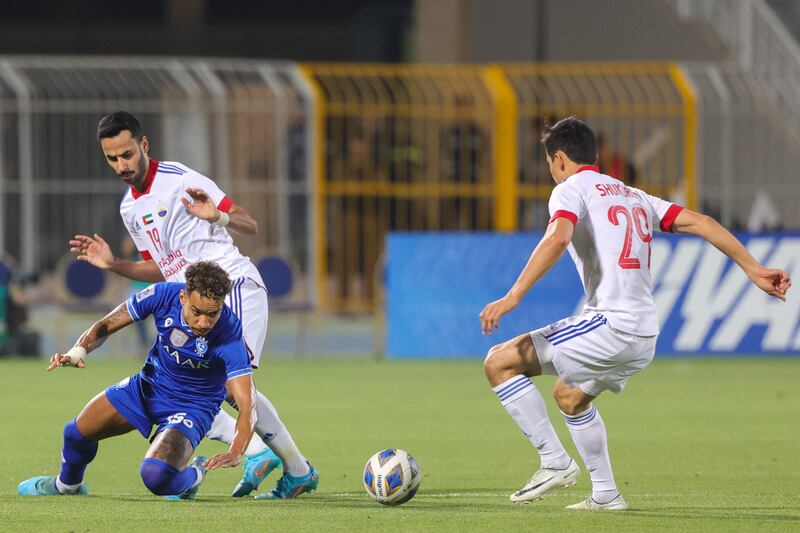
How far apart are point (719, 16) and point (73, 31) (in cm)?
1730

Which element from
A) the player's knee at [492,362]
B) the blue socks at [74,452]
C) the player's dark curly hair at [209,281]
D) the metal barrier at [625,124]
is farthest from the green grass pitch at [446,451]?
the metal barrier at [625,124]

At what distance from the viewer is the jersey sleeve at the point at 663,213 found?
7.80m

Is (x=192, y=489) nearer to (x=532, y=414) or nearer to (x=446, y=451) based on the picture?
(x=532, y=414)

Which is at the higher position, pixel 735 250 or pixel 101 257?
pixel 735 250

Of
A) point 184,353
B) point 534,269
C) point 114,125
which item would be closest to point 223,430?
point 184,353

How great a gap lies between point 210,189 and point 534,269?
2.10 metres

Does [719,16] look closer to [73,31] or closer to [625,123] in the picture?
[625,123]

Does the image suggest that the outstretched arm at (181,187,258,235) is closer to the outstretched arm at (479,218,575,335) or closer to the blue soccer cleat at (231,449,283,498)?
the blue soccer cleat at (231,449,283,498)

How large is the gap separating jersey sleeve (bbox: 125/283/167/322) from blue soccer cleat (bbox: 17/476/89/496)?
1003 mm

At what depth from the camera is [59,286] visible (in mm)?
18672

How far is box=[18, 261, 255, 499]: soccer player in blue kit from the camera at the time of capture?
297 inches

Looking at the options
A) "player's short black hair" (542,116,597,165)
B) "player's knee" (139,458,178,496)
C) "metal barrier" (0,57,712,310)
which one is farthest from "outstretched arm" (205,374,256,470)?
"metal barrier" (0,57,712,310)

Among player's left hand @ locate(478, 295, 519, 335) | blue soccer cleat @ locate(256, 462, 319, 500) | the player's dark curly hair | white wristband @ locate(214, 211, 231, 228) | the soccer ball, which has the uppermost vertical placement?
white wristband @ locate(214, 211, 231, 228)

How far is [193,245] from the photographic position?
8633 mm
